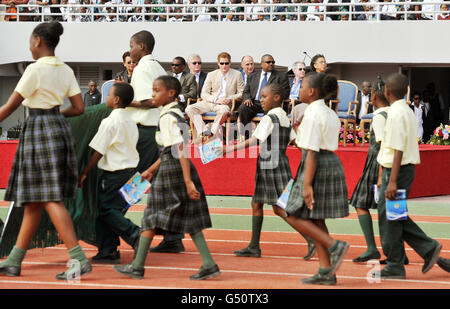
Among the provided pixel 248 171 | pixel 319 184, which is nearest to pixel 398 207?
pixel 319 184

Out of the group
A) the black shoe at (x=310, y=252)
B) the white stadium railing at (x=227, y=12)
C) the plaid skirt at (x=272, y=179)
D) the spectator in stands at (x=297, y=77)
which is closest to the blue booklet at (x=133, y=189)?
the plaid skirt at (x=272, y=179)

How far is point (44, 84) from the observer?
6.56 meters

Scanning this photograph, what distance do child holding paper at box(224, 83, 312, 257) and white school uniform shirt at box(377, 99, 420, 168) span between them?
1.25 m

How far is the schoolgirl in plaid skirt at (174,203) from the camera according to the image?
6.61 metres

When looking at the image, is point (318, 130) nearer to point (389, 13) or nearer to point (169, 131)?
point (169, 131)

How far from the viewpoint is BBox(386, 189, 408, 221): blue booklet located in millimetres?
6711

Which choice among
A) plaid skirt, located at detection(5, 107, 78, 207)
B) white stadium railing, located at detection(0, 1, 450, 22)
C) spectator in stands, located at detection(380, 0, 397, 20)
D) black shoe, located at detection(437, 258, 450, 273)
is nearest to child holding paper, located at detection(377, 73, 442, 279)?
black shoe, located at detection(437, 258, 450, 273)

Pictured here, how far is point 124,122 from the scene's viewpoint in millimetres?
7332

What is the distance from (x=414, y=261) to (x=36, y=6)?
66.5 ft

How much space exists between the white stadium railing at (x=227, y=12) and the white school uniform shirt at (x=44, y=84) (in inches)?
669

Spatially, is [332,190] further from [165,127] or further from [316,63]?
[316,63]

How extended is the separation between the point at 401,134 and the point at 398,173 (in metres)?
0.36

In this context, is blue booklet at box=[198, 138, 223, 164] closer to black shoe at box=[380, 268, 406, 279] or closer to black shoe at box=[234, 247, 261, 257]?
black shoe at box=[234, 247, 261, 257]
